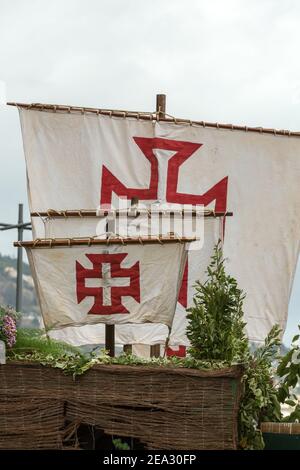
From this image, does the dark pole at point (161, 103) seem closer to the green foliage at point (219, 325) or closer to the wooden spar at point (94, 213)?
the wooden spar at point (94, 213)

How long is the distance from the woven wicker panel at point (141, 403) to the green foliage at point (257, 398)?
33 cm

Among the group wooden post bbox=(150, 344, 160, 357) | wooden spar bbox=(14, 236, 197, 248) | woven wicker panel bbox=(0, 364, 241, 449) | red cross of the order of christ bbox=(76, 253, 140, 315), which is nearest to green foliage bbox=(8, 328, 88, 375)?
woven wicker panel bbox=(0, 364, 241, 449)

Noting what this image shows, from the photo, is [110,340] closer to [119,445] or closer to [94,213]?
[119,445]

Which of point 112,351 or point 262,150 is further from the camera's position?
point 262,150

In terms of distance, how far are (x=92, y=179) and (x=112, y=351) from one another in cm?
945

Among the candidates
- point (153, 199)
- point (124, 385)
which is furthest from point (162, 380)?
point (153, 199)

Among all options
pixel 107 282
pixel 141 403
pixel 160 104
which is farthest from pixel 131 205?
pixel 141 403

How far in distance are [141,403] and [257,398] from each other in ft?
4.28

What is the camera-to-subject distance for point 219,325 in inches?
611

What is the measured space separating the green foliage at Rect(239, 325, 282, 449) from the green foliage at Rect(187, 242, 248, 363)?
226mm

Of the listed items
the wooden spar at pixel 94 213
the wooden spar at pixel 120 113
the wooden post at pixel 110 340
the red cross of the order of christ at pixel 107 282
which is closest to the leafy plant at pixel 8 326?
the wooden post at pixel 110 340
